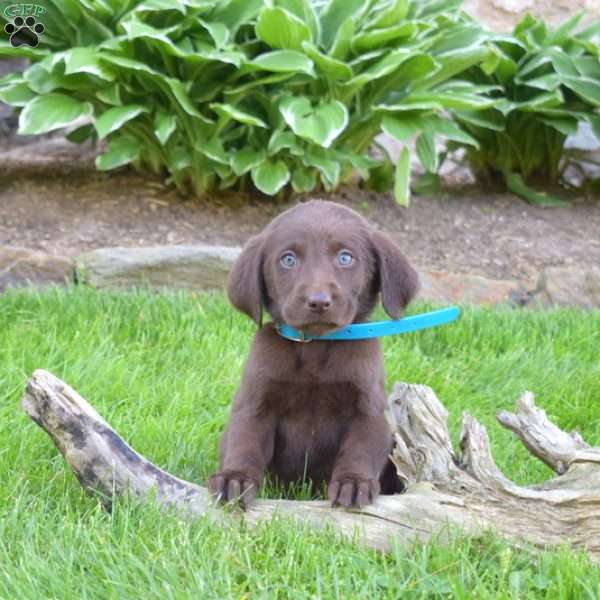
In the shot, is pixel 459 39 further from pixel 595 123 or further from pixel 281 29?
pixel 281 29

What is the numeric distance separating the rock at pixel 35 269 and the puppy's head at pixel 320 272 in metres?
2.78

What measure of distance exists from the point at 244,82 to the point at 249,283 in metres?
3.39

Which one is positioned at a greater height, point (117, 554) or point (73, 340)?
point (117, 554)

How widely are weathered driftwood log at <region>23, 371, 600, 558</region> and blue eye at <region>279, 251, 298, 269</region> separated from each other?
0.68m

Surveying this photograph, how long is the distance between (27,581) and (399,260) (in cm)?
146

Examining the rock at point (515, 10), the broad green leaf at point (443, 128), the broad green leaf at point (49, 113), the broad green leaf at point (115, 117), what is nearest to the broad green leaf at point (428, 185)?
the broad green leaf at point (443, 128)

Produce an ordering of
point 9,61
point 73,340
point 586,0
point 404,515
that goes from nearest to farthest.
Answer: point 404,515 < point 73,340 < point 9,61 < point 586,0

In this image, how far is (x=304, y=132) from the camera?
6078 millimetres

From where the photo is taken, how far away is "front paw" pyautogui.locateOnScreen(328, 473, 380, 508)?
9.75 ft

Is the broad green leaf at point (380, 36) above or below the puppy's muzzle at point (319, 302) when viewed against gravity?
below

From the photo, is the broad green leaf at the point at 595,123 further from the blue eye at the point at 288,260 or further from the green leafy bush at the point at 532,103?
the blue eye at the point at 288,260

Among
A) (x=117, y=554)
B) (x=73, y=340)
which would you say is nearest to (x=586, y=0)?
(x=73, y=340)

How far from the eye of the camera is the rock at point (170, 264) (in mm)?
5898

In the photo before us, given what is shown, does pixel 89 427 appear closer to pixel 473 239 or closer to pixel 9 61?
pixel 473 239
